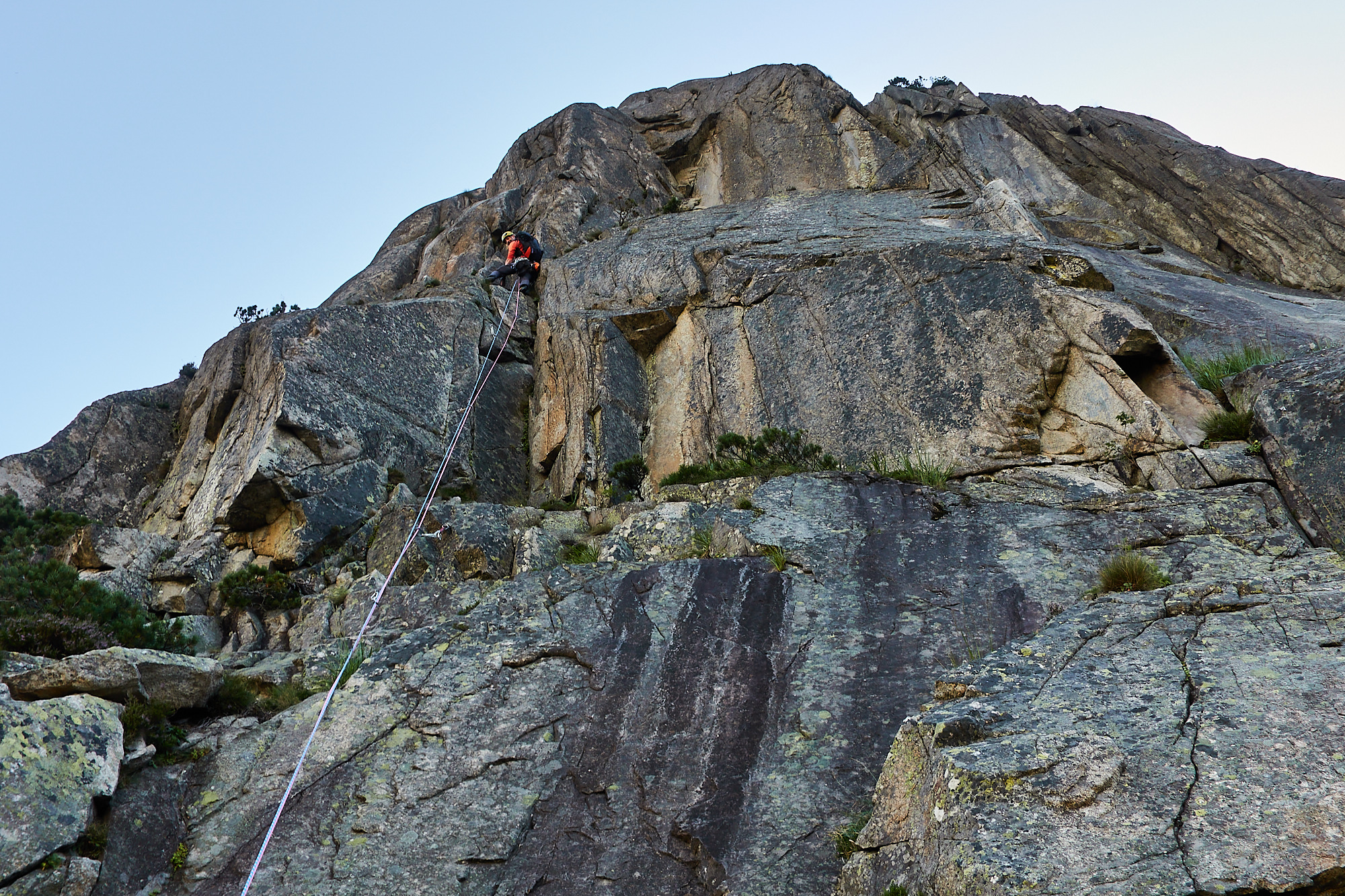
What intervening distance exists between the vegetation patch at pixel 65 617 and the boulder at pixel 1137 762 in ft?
28.6

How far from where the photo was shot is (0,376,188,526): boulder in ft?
59.4

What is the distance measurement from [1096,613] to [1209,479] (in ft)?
12.9

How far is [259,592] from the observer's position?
45.2 feet

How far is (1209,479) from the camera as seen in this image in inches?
445

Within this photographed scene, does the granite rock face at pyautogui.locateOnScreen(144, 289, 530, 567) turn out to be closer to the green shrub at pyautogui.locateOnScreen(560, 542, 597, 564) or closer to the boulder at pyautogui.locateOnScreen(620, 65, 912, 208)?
the green shrub at pyautogui.locateOnScreen(560, 542, 597, 564)

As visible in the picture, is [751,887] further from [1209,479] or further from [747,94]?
[747,94]

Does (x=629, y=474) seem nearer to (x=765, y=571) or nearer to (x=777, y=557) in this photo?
(x=777, y=557)

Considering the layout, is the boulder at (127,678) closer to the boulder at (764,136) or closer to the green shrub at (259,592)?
the green shrub at (259,592)

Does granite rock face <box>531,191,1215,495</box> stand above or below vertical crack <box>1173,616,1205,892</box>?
above

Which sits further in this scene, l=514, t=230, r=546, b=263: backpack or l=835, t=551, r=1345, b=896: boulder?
l=514, t=230, r=546, b=263: backpack

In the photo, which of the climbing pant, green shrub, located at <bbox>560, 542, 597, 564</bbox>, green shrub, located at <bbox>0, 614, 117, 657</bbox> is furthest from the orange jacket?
green shrub, located at <bbox>0, 614, 117, 657</bbox>

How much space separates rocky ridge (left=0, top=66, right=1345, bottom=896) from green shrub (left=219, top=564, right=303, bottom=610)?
27 cm

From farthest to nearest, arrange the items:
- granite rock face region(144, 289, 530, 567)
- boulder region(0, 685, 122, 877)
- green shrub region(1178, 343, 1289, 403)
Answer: granite rock face region(144, 289, 530, 567), green shrub region(1178, 343, 1289, 403), boulder region(0, 685, 122, 877)

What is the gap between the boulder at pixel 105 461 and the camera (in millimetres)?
18094
